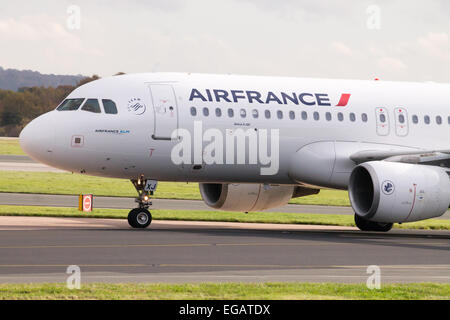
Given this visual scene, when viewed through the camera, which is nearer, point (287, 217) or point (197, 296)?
point (197, 296)

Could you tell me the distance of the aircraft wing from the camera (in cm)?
2500

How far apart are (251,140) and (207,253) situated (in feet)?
24.6

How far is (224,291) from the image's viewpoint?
1278 cm

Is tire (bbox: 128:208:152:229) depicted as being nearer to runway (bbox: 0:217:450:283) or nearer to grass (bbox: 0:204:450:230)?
runway (bbox: 0:217:450:283)

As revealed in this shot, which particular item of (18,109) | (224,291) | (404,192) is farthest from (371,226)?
(18,109)

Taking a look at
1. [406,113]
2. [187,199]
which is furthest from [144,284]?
[187,199]

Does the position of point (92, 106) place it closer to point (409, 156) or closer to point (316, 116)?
point (316, 116)

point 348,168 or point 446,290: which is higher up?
point 348,168

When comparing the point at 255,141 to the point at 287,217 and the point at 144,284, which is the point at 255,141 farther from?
the point at 144,284

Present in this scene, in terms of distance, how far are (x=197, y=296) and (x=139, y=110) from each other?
1300cm

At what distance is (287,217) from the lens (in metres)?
32.1

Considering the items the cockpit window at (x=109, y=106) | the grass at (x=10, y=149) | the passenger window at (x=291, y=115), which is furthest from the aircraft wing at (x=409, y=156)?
the grass at (x=10, y=149)

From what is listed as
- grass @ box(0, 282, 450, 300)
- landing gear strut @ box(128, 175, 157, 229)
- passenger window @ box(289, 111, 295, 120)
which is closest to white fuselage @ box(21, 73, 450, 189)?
passenger window @ box(289, 111, 295, 120)
